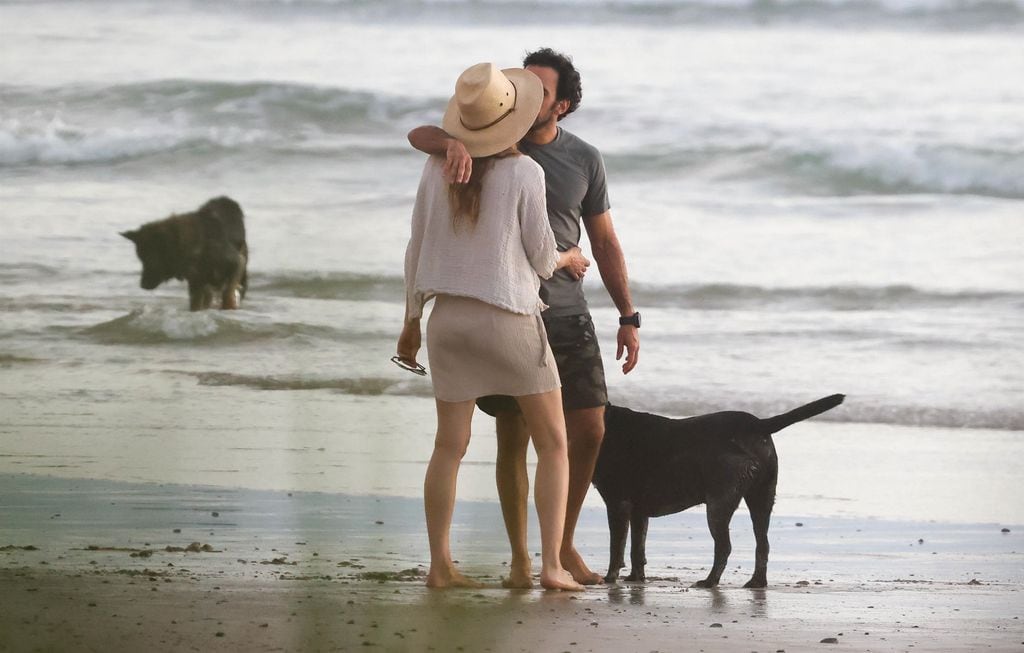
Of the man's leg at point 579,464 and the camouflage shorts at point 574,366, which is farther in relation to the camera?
the man's leg at point 579,464

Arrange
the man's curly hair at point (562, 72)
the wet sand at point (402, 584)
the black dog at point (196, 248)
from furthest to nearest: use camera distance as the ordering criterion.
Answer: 1. the black dog at point (196, 248)
2. the man's curly hair at point (562, 72)
3. the wet sand at point (402, 584)

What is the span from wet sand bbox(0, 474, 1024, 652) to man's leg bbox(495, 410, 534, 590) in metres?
0.18

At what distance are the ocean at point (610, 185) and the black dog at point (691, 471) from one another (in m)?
3.82

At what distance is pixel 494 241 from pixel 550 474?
573mm

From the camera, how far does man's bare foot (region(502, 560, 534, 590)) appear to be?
3.60 meters

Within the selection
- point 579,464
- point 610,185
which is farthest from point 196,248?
point 579,464

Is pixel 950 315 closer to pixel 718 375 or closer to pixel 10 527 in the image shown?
pixel 718 375

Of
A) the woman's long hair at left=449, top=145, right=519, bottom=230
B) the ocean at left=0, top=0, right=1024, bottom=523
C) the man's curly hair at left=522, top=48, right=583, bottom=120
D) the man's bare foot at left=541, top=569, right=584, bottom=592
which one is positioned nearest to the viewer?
the woman's long hair at left=449, top=145, right=519, bottom=230

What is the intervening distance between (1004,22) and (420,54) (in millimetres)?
5756

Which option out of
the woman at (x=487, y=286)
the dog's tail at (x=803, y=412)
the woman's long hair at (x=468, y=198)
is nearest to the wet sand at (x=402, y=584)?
the woman at (x=487, y=286)

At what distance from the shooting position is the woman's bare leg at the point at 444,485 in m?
3.51

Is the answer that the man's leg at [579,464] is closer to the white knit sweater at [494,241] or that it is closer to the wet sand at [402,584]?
the wet sand at [402,584]

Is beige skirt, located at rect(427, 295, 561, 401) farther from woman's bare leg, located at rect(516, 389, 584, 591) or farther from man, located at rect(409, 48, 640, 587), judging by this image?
man, located at rect(409, 48, 640, 587)

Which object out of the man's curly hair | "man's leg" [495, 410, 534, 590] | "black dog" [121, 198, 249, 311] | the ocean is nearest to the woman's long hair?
the man's curly hair
